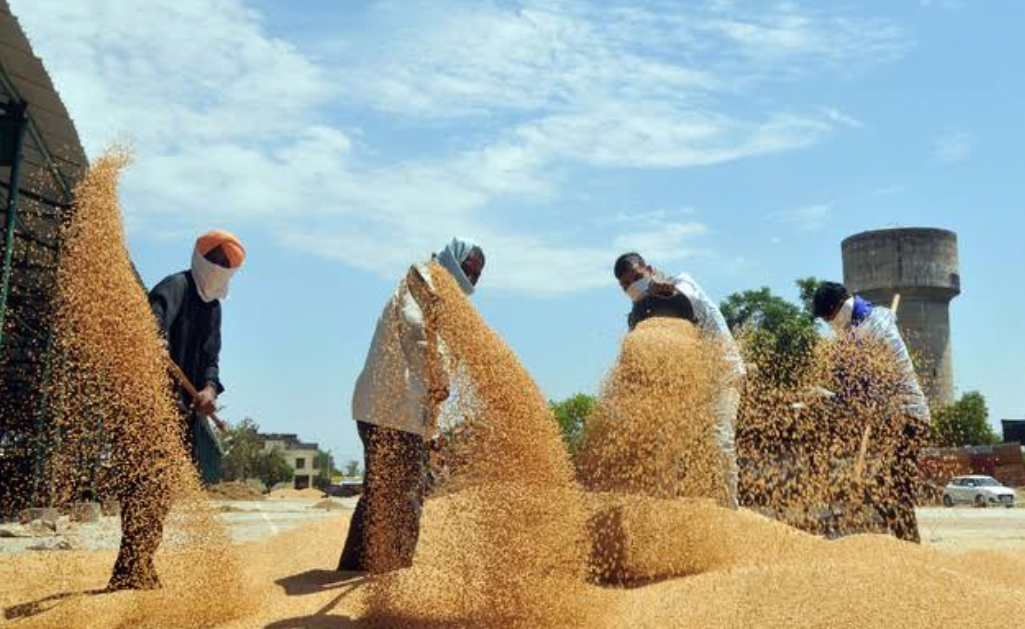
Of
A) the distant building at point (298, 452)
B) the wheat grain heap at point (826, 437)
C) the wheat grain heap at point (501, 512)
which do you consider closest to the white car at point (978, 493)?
the wheat grain heap at point (826, 437)

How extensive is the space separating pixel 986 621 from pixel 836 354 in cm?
271

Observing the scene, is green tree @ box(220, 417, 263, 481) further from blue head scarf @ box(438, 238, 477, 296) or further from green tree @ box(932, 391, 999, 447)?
blue head scarf @ box(438, 238, 477, 296)

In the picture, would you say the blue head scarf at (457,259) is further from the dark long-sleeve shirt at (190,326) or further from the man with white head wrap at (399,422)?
the dark long-sleeve shirt at (190,326)

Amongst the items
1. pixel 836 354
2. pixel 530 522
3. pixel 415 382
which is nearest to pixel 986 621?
pixel 530 522

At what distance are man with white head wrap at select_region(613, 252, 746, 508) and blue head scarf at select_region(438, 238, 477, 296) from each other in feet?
4.99

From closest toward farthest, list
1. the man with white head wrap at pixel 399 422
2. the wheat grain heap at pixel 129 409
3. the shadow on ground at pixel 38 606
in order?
the shadow on ground at pixel 38 606
the wheat grain heap at pixel 129 409
the man with white head wrap at pixel 399 422

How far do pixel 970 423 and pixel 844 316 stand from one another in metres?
45.7

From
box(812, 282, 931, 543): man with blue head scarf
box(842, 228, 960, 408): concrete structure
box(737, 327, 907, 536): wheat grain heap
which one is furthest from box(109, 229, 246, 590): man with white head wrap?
box(842, 228, 960, 408): concrete structure

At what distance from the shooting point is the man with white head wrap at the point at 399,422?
4.09 meters

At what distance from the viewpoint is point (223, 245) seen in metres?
4.68

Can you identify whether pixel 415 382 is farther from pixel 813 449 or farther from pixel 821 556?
pixel 813 449

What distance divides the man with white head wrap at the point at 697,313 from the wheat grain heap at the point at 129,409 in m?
2.62

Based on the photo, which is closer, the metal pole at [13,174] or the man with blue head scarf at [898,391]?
the man with blue head scarf at [898,391]

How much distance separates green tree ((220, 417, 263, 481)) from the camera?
51.4 metres
